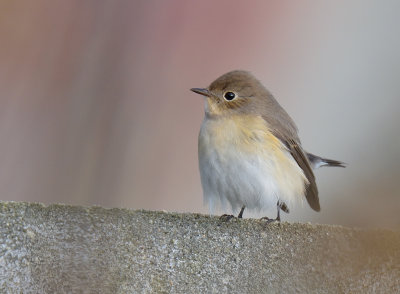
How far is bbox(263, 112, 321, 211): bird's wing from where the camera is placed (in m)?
2.40

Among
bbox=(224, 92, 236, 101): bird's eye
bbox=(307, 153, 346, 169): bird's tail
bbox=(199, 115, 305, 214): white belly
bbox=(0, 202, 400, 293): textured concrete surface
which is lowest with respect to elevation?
bbox=(0, 202, 400, 293): textured concrete surface

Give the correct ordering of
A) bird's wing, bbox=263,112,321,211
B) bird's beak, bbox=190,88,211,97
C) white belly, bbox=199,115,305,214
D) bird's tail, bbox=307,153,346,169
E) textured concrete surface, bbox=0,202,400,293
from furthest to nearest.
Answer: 1. bird's tail, bbox=307,153,346,169
2. bird's wing, bbox=263,112,321,211
3. bird's beak, bbox=190,88,211,97
4. white belly, bbox=199,115,305,214
5. textured concrete surface, bbox=0,202,400,293

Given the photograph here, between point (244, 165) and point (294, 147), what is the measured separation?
402 mm

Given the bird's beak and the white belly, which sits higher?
the bird's beak

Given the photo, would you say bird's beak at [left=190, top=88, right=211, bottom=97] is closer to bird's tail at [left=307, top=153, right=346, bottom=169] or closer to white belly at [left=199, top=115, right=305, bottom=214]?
white belly at [left=199, top=115, right=305, bottom=214]

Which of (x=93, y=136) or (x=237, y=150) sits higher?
(x=237, y=150)

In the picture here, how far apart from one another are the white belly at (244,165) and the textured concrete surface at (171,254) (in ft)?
2.22

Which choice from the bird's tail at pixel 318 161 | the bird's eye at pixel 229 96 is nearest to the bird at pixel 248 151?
the bird's eye at pixel 229 96

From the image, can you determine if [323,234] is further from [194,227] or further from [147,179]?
[147,179]

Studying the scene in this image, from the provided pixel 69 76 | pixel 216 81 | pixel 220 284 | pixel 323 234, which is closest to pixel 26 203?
pixel 69 76

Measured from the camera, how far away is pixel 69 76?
1266 mm

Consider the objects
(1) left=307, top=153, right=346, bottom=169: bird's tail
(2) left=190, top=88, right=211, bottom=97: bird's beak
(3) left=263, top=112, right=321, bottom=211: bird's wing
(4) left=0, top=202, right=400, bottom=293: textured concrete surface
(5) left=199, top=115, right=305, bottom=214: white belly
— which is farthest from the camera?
(1) left=307, top=153, right=346, bottom=169: bird's tail

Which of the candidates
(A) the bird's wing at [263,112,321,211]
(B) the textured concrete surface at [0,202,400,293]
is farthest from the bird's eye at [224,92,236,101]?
(B) the textured concrete surface at [0,202,400,293]

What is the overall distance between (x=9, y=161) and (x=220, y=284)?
0.52m
